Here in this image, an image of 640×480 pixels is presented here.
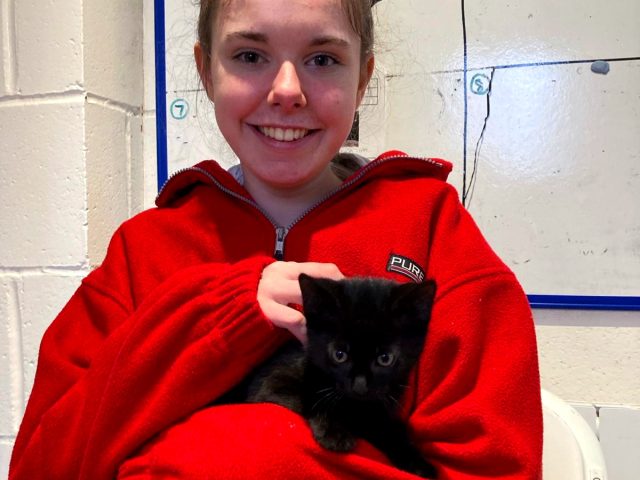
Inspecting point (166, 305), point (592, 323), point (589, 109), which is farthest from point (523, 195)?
point (166, 305)

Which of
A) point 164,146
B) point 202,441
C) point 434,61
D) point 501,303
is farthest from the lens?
point 164,146

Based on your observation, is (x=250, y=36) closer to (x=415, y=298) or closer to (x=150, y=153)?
(x=415, y=298)

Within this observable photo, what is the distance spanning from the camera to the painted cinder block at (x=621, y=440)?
1.53 m

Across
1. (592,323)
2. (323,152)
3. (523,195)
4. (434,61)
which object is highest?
(434,61)

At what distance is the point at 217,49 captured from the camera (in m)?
1.07

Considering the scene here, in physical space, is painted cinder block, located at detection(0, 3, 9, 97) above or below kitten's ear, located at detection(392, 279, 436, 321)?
above

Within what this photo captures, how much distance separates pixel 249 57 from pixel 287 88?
12 centimetres

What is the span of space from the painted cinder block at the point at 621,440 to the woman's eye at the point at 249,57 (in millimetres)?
1323

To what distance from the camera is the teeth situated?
41.6 inches

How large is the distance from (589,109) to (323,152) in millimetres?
901

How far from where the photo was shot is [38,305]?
1697 mm

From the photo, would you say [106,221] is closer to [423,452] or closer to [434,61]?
[434,61]

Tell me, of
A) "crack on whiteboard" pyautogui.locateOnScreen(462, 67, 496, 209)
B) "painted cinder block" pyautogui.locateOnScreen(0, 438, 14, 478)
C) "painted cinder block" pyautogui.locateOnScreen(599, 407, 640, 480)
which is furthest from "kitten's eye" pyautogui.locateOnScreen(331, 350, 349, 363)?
"painted cinder block" pyautogui.locateOnScreen(0, 438, 14, 478)

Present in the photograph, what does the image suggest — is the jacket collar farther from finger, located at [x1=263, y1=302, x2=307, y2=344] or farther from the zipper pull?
finger, located at [x1=263, y1=302, x2=307, y2=344]
